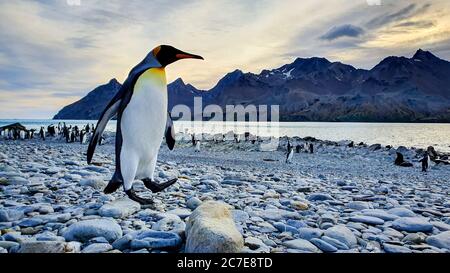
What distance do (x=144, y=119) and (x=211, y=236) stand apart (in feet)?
2.84

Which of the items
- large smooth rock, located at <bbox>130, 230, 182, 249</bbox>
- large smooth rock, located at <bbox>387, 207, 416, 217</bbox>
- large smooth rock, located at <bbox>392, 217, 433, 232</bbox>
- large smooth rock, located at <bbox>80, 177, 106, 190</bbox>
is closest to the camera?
large smooth rock, located at <bbox>130, 230, 182, 249</bbox>

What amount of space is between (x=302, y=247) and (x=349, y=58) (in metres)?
1.14

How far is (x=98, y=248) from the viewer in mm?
1265

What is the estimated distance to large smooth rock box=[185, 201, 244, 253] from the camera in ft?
3.92

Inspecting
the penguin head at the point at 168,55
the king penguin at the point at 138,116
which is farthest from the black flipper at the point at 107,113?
the penguin head at the point at 168,55

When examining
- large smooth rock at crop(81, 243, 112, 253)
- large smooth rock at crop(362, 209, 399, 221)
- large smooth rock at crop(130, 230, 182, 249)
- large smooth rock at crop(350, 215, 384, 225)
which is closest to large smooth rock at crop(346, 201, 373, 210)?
large smooth rock at crop(362, 209, 399, 221)

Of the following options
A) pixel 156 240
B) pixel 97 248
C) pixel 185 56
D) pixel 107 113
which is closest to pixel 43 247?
pixel 97 248

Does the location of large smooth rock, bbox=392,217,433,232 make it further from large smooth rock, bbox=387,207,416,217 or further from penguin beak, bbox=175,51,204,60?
penguin beak, bbox=175,51,204,60

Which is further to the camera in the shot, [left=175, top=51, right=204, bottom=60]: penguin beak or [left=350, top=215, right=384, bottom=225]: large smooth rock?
[left=350, top=215, right=384, bottom=225]: large smooth rock

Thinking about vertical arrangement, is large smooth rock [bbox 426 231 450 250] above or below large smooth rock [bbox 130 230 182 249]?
below

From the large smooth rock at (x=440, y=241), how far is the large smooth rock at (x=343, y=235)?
36cm

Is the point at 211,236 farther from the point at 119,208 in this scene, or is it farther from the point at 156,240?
the point at 119,208

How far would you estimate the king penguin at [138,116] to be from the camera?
5.66 ft

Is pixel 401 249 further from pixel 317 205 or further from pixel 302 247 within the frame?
pixel 317 205
